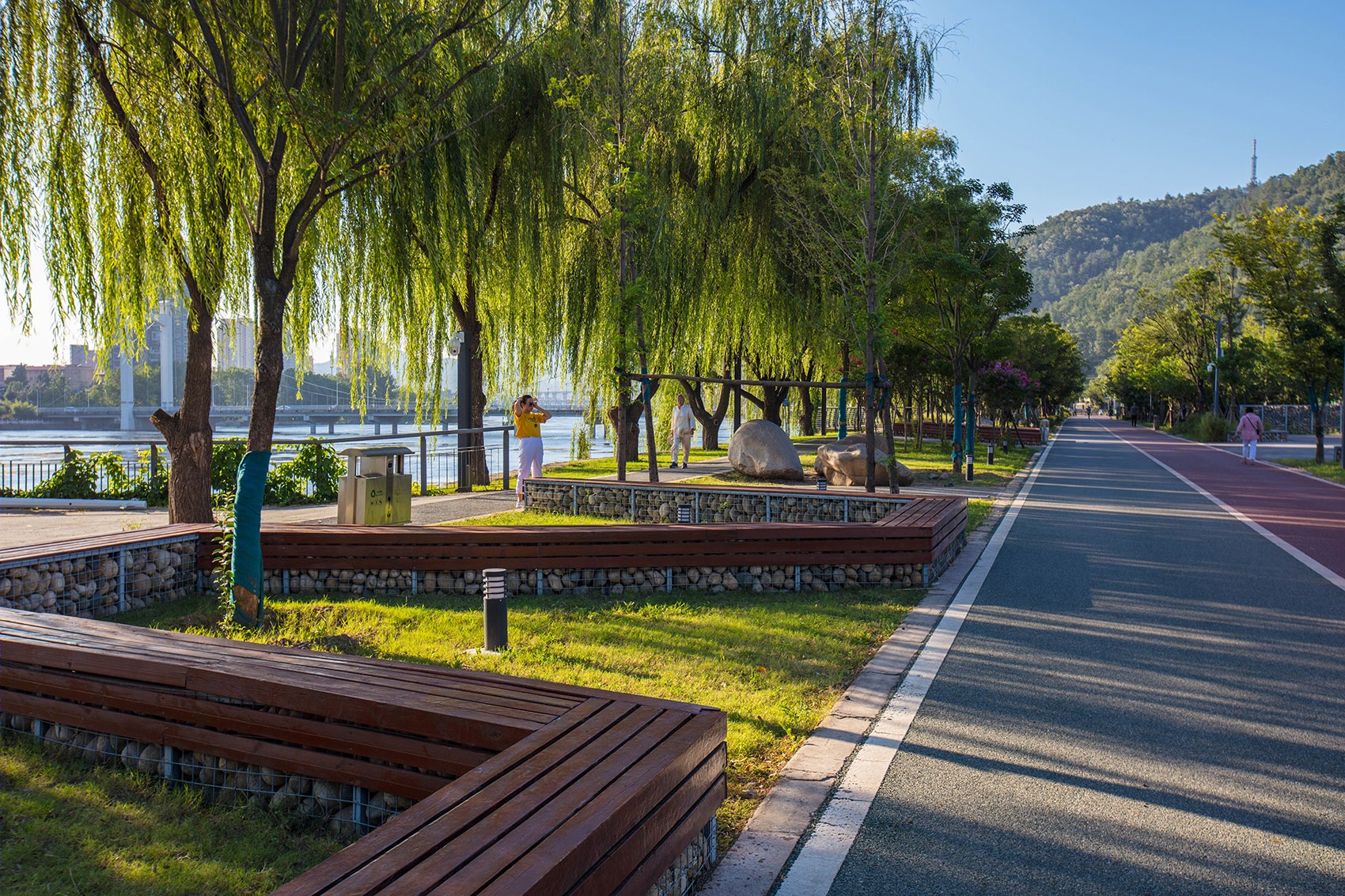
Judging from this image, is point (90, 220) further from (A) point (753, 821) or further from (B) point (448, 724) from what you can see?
(A) point (753, 821)

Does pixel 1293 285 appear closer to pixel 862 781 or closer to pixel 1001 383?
pixel 1001 383

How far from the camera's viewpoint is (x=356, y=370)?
38.3 ft

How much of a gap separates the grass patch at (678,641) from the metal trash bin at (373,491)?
214 centimetres

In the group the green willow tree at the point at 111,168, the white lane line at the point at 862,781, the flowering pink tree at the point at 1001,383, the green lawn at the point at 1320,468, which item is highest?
the green willow tree at the point at 111,168

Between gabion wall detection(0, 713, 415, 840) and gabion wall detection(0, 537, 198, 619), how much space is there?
2.82 meters

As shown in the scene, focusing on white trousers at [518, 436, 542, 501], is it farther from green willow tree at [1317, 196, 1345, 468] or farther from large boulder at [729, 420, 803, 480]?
green willow tree at [1317, 196, 1345, 468]

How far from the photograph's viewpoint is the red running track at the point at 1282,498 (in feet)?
38.5

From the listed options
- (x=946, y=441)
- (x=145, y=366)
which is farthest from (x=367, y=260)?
(x=946, y=441)

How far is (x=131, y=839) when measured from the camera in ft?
11.6

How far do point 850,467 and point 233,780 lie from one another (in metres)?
16.4

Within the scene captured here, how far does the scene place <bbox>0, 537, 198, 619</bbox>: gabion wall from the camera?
271 inches

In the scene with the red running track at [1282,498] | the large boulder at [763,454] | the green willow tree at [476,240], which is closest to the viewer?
the green willow tree at [476,240]

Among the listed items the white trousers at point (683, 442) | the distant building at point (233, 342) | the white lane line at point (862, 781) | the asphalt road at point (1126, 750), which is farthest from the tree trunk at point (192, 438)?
the white trousers at point (683, 442)

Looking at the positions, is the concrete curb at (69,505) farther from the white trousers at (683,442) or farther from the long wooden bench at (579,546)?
the white trousers at (683,442)
